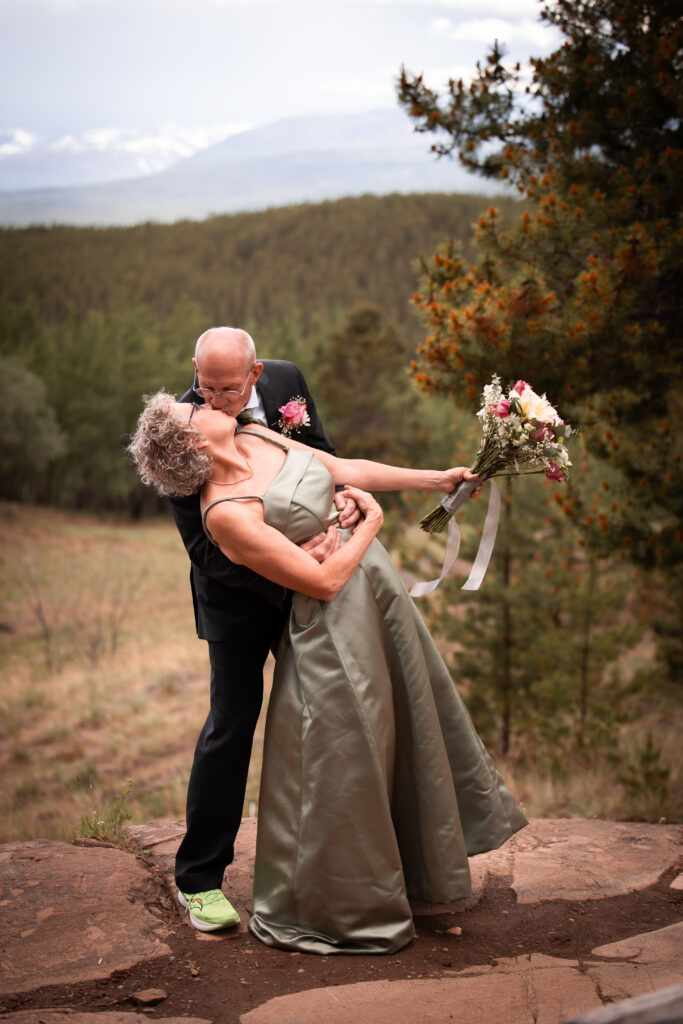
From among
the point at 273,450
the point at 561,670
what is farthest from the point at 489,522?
the point at 561,670

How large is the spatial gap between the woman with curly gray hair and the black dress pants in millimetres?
134

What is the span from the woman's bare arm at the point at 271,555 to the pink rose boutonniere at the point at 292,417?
55cm

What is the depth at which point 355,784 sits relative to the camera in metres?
3.02

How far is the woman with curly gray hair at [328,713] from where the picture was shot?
9.67ft

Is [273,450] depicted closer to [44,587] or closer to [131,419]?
[44,587]

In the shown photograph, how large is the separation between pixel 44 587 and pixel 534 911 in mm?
26351

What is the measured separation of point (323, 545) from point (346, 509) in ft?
0.68

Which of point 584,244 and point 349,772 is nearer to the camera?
point 349,772

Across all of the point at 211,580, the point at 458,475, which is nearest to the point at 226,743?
the point at 211,580

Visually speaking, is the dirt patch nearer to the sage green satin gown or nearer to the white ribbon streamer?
the sage green satin gown

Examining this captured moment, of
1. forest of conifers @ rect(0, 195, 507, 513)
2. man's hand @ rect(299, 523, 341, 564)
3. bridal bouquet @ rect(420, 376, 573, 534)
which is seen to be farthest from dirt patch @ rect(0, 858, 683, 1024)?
forest of conifers @ rect(0, 195, 507, 513)

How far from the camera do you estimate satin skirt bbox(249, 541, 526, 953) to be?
9.91 feet

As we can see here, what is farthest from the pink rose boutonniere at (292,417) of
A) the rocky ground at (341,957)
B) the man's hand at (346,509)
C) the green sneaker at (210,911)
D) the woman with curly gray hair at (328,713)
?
the rocky ground at (341,957)

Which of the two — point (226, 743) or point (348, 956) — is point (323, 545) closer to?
point (226, 743)
